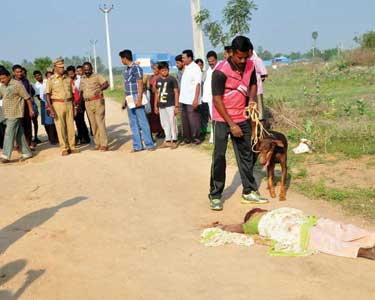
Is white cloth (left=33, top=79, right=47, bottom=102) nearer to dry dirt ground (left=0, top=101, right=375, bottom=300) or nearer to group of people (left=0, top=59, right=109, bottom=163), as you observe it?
group of people (left=0, top=59, right=109, bottom=163)

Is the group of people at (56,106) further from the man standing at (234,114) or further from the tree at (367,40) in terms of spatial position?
the tree at (367,40)

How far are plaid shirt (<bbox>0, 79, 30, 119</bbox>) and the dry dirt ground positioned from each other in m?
1.63

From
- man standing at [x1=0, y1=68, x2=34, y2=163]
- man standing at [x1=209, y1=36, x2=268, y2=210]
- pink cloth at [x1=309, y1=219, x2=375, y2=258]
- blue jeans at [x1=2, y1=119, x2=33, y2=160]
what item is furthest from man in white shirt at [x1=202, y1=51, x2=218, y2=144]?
pink cloth at [x1=309, y1=219, x2=375, y2=258]

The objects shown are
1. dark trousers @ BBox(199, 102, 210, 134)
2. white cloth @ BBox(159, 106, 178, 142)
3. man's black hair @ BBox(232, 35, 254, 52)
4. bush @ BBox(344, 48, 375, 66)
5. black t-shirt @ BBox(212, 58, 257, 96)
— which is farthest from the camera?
bush @ BBox(344, 48, 375, 66)

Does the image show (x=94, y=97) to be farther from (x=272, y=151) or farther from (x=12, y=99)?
(x=272, y=151)

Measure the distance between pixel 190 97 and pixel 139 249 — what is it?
5121 millimetres

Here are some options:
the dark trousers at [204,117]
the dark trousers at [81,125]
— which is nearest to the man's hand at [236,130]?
the dark trousers at [204,117]

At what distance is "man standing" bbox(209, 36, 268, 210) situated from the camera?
4.84 meters

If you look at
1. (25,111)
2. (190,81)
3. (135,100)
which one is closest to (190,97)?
(190,81)

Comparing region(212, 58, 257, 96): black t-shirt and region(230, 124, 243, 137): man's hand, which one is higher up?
region(212, 58, 257, 96): black t-shirt

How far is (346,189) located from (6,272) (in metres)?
4.11

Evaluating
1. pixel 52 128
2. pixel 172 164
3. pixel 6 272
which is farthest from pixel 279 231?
pixel 52 128

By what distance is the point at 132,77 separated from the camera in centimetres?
854

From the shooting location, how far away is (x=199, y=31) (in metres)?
12.4
